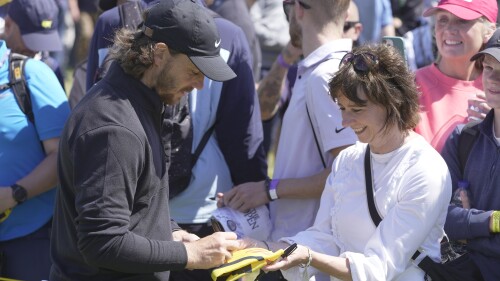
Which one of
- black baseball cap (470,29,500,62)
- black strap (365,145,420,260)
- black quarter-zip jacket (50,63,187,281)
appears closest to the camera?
black quarter-zip jacket (50,63,187,281)

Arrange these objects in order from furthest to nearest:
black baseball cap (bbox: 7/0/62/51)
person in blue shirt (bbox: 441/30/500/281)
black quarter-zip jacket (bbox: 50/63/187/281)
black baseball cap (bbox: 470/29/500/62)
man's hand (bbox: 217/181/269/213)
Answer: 1. black baseball cap (bbox: 7/0/62/51)
2. man's hand (bbox: 217/181/269/213)
3. black baseball cap (bbox: 470/29/500/62)
4. person in blue shirt (bbox: 441/30/500/281)
5. black quarter-zip jacket (bbox: 50/63/187/281)

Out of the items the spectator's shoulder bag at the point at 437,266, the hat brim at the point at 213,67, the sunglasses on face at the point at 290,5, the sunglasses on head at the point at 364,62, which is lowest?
the spectator's shoulder bag at the point at 437,266

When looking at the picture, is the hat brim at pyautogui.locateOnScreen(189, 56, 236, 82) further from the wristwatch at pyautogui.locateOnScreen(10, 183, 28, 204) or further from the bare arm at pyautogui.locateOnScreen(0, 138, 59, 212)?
the wristwatch at pyautogui.locateOnScreen(10, 183, 28, 204)

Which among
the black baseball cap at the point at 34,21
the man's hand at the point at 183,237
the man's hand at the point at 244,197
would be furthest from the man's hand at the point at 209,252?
the black baseball cap at the point at 34,21

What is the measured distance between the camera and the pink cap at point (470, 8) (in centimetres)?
436

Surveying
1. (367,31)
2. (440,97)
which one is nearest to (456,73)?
(440,97)

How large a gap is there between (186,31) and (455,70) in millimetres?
1716

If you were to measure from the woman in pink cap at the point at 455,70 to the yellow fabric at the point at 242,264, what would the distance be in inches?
50.8

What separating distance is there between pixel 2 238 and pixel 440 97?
229 centimetres

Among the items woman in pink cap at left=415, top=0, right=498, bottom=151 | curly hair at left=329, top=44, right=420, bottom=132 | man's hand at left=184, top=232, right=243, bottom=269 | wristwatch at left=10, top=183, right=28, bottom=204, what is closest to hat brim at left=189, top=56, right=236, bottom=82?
curly hair at left=329, top=44, right=420, bottom=132

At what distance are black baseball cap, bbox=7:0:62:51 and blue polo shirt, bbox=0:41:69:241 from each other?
2.21ft

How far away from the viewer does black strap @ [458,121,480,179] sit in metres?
3.89

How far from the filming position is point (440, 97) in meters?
4.40

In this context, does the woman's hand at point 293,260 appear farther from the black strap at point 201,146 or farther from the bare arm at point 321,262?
the black strap at point 201,146
